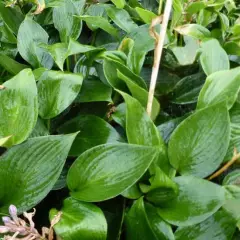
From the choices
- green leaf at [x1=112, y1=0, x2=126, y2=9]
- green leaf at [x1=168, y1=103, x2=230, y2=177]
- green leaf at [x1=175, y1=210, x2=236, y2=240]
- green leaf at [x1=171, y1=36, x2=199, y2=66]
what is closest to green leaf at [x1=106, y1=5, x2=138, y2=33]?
green leaf at [x1=112, y1=0, x2=126, y2=9]

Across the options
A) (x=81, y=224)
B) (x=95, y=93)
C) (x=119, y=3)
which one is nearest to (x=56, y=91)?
(x=95, y=93)

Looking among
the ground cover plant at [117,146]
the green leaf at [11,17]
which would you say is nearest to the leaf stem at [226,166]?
the ground cover plant at [117,146]

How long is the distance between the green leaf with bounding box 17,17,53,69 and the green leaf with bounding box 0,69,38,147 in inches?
7.3

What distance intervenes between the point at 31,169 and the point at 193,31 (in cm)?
48

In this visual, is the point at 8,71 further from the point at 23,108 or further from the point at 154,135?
the point at 154,135

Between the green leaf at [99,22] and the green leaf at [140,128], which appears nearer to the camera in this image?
the green leaf at [140,128]

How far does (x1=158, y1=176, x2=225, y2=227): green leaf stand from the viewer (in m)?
0.55

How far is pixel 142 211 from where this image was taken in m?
0.56

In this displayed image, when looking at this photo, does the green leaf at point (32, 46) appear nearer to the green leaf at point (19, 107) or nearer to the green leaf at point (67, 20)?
the green leaf at point (67, 20)

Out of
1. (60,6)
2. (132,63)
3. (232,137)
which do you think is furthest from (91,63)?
(232,137)

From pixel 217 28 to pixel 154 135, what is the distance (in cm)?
50

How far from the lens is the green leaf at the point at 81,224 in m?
0.52

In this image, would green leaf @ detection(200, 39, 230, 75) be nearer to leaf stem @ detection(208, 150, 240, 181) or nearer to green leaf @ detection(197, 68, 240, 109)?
green leaf @ detection(197, 68, 240, 109)

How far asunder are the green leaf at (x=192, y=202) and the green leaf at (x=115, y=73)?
20cm
